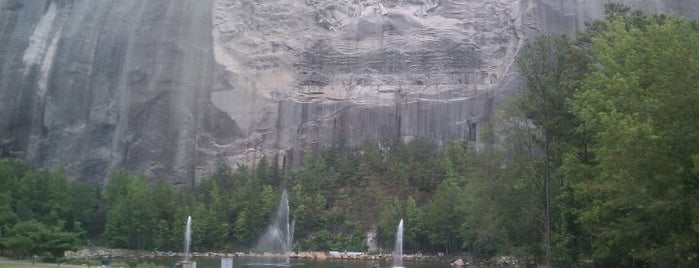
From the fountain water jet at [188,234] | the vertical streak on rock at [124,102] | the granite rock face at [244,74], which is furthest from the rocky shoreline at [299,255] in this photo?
the vertical streak on rock at [124,102]

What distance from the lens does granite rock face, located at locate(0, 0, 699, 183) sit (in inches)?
3280

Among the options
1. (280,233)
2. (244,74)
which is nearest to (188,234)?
(280,233)

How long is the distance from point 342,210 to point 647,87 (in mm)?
49961

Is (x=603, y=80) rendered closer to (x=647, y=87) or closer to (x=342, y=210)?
(x=647, y=87)

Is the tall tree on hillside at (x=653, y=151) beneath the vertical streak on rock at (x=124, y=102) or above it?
beneath

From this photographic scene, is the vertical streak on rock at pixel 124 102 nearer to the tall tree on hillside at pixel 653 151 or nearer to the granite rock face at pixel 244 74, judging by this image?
the granite rock face at pixel 244 74

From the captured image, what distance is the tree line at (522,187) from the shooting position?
1983cm

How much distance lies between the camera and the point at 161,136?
83562 millimetres

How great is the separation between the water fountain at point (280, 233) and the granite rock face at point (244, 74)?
13247 millimetres

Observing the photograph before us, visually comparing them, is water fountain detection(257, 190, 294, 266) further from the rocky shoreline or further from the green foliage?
the green foliage

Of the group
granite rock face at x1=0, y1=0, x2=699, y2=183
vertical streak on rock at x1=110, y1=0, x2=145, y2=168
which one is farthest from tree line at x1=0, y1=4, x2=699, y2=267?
vertical streak on rock at x1=110, y1=0, x2=145, y2=168

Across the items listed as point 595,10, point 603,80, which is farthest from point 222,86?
point 603,80

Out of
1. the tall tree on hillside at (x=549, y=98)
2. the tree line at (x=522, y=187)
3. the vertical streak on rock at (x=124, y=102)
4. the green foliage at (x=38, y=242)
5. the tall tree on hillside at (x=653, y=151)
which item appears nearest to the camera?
the tall tree on hillside at (x=653, y=151)

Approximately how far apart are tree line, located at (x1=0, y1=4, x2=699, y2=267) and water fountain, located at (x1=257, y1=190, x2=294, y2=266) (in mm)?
707
